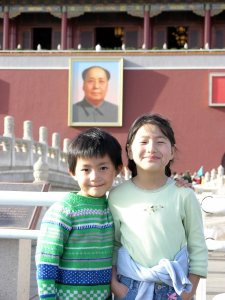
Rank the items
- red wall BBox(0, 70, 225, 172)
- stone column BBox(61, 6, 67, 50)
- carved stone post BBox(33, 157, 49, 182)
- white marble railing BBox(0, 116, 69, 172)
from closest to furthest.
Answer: carved stone post BBox(33, 157, 49, 182), white marble railing BBox(0, 116, 69, 172), red wall BBox(0, 70, 225, 172), stone column BBox(61, 6, 67, 50)

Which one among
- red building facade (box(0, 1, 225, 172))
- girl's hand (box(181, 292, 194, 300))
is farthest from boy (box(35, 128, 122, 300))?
red building facade (box(0, 1, 225, 172))

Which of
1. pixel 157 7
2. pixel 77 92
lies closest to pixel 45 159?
pixel 77 92

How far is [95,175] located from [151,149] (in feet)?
0.68

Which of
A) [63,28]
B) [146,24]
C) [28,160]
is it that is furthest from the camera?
[63,28]

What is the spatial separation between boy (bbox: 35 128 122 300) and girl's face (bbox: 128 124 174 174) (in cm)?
12

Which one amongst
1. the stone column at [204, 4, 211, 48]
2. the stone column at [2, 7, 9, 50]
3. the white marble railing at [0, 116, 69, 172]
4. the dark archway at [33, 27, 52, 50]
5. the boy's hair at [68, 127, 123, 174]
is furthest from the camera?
the dark archway at [33, 27, 52, 50]

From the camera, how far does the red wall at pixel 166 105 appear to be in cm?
1900

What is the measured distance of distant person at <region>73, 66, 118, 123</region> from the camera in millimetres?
18875

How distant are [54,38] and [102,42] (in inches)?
68.1

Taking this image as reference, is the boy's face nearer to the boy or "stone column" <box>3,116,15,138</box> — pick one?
the boy

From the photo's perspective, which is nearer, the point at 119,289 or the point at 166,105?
the point at 119,289

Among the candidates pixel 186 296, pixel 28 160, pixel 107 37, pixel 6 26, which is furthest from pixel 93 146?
pixel 107 37

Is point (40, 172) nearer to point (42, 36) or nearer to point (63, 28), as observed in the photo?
point (63, 28)

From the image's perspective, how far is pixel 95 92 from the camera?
742 inches
